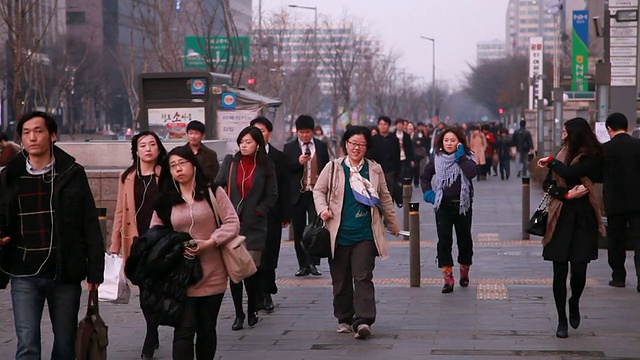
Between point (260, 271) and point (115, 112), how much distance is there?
263 feet

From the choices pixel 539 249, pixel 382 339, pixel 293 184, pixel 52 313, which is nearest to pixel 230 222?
pixel 52 313

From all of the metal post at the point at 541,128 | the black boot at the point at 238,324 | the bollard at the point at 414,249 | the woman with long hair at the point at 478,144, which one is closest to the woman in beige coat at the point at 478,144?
the woman with long hair at the point at 478,144

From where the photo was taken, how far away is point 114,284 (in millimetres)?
7969

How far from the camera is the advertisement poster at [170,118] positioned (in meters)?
25.1

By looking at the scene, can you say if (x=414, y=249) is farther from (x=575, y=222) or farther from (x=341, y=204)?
(x=575, y=222)

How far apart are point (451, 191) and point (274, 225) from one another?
6.37ft

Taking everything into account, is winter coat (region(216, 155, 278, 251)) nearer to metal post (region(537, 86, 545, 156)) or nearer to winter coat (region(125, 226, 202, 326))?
winter coat (region(125, 226, 202, 326))

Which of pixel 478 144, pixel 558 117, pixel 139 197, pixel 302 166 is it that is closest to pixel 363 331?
pixel 139 197

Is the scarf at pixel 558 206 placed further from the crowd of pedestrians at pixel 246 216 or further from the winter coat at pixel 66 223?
the winter coat at pixel 66 223

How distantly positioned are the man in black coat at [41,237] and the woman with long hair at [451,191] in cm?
538

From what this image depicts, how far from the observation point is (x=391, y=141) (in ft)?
63.3

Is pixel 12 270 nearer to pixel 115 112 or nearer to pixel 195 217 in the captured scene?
pixel 195 217

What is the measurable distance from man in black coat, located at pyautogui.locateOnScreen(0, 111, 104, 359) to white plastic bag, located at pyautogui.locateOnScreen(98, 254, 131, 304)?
121 centimetres

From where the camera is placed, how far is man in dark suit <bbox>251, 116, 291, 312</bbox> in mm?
10492
